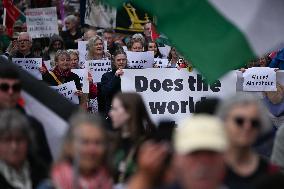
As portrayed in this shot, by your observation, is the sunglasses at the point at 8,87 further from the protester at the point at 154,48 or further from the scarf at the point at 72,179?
the protester at the point at 154,48

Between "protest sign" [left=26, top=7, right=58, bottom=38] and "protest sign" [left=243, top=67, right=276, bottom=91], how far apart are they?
594 cm

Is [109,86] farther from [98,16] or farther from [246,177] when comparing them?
[98,16]

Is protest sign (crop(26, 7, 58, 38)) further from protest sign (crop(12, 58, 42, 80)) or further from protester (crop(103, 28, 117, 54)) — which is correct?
protest sign (crop(12, 58, 42, 80))

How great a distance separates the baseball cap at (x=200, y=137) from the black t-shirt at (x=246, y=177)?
3.81 ft

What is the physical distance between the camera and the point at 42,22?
1886 cm

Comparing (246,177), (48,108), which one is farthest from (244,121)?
(48,108)

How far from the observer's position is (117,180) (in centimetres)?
610

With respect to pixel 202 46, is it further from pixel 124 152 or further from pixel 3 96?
pixel 3 96

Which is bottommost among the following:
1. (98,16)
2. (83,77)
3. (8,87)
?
(83,77)

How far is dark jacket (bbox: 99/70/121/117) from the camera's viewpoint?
12398 mm

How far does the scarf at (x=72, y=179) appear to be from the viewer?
528 cm

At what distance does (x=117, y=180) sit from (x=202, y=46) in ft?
3.49

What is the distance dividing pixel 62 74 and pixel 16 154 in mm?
7073

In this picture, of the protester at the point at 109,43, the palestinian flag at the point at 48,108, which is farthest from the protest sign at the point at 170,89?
the palestinian flag at the point at 48,108
